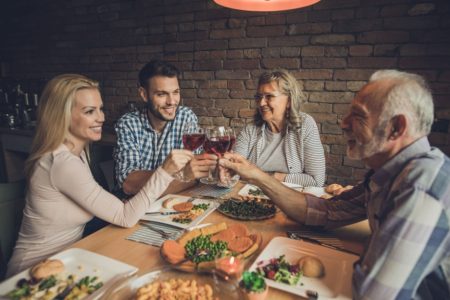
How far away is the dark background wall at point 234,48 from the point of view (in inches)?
102

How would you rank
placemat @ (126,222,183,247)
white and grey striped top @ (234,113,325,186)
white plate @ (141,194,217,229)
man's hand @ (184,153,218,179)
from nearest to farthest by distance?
1. placemat @ (126,222,183,247)
2. white plate @ (141,194,217,229)
3. man's hand @ (184,153,218,179)
4. white and grey striped top @ (234,113,325,186)

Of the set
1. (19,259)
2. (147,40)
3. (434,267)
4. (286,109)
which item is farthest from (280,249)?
(147,40)

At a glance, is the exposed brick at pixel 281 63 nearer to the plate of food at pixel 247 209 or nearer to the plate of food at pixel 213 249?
the plate of food at pixel 247 209

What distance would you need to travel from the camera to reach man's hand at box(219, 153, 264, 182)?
4.79 ft

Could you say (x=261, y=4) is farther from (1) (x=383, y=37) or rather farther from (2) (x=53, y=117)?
(1) (x=383, y=37)

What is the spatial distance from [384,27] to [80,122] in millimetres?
2595

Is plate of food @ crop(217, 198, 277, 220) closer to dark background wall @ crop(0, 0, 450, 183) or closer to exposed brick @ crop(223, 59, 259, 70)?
dark background wall @ crop(0, 0, 450, 183)

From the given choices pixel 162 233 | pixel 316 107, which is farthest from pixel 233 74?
pixel 162 233

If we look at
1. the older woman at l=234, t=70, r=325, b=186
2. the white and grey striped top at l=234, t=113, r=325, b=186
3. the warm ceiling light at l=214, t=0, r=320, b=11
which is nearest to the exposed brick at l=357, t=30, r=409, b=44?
the older woman at l=234, t=70, r=325, b=186

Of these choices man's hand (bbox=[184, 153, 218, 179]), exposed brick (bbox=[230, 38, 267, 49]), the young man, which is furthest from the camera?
exposed brick (bbox=[230, 38, 267, 49])

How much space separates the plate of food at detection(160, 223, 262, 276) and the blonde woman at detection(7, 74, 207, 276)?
332 millimetres

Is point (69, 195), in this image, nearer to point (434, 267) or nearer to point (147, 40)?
point (434, 267)

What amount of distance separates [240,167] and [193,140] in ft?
0.88

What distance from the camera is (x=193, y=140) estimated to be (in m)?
1.50
